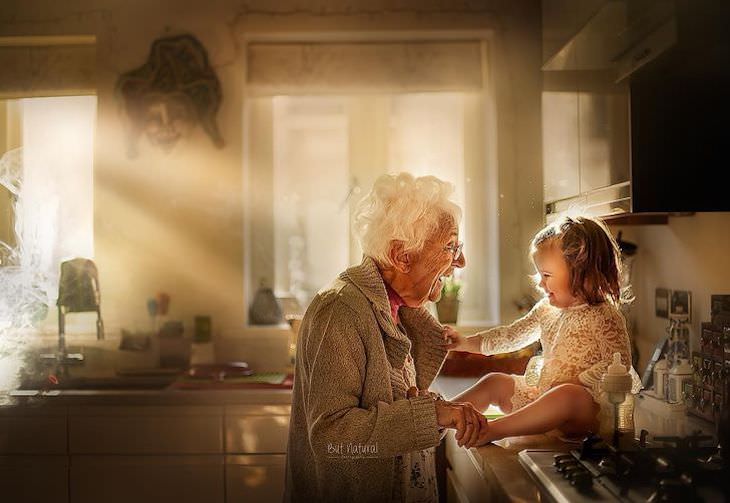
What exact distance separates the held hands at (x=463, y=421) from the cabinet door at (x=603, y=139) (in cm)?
61

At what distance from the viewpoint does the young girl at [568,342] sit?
1.59 m

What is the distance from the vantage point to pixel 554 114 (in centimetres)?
232

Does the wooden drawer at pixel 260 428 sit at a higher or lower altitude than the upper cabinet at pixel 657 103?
lower

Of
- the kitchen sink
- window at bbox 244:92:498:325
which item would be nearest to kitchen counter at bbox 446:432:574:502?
the kitchen sink

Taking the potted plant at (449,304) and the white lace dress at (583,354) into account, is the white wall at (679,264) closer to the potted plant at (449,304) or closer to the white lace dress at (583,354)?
the white lace dress at (583,354)

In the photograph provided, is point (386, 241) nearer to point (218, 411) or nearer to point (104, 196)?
point (218, 411)

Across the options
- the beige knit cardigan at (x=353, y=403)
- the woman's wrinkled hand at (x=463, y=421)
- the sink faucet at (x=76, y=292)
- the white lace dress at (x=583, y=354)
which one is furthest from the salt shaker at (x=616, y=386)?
the sink faucet at (x=76, y=292)

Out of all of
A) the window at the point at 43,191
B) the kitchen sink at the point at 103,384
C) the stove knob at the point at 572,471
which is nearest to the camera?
the stove knob at the point at 572,471

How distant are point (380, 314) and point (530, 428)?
426 mm

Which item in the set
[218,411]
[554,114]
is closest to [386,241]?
[554,114]

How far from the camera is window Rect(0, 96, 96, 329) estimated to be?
121 inches

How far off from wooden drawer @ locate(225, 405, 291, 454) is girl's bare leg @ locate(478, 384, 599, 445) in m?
1.23

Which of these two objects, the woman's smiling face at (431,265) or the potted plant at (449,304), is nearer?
the woman's smiling face at (431,265)

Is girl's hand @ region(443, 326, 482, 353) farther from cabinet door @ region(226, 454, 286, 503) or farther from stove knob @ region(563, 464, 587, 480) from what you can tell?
cabinet door @ region(226, 454, 286, 503)
